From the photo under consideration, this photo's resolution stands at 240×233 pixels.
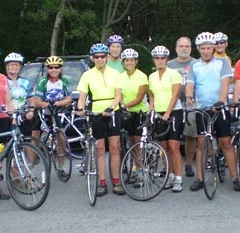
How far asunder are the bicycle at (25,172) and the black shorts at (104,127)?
0.99m

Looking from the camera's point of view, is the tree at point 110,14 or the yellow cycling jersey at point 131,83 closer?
the yellow cycling jersey at point 131,83

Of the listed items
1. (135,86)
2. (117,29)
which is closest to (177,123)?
(135,86)

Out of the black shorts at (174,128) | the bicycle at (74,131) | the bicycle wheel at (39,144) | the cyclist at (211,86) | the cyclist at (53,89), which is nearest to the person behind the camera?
the bicycle wheel at (39,144)

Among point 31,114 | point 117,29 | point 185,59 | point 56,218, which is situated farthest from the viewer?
point 117,29

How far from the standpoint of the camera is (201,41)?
7.92m

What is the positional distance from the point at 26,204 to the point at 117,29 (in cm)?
2835

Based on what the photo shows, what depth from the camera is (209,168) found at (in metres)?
7.81

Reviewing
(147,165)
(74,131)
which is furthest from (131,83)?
(74,131)

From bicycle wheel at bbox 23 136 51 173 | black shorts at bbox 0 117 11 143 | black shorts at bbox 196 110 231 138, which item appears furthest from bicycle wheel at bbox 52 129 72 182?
black shorts at bbox 196 110 231 138

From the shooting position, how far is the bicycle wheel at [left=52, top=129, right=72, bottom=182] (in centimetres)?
897

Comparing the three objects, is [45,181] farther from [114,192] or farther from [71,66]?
[71,66]

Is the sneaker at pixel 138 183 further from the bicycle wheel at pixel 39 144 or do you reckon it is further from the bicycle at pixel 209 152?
the bicycle wheel at pixel 39 144

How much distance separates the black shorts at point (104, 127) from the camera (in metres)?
7.98

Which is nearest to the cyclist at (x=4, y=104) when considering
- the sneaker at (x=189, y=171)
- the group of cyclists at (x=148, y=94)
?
the group of cyclists at (x=148, y=94)
